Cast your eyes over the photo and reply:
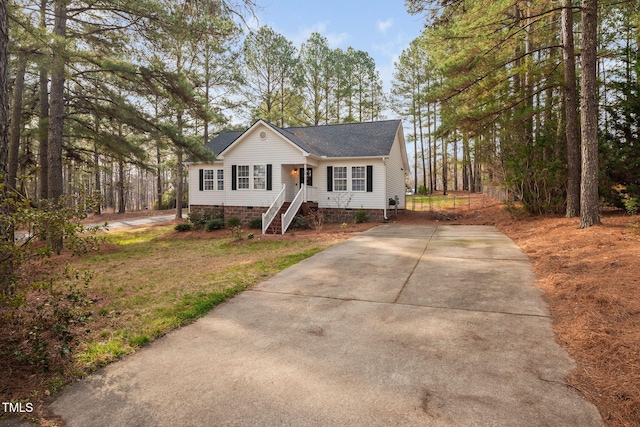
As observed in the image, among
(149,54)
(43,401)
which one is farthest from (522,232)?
(149,54)

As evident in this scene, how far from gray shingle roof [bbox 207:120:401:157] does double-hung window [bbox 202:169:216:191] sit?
123 centimetres

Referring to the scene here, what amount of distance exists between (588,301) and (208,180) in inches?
688

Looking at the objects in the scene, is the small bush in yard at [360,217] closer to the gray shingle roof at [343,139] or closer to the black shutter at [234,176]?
the gray shingle roof at [343,139]

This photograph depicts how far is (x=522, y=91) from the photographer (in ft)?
37.7

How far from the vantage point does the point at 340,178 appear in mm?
16344

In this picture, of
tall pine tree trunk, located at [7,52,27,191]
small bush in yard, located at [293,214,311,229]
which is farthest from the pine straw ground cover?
tall pine tree trunk, located at [7,52,27,191]

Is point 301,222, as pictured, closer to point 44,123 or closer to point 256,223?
point 256,223

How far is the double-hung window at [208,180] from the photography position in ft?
58.9

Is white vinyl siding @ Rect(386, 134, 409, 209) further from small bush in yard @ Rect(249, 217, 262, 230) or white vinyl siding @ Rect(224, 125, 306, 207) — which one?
small bush in yard @ Rect(249, 217, 262, 230)

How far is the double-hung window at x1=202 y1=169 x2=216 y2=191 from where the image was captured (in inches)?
706

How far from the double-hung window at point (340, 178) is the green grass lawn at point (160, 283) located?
5.86m

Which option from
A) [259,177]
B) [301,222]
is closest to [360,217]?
[301,222]

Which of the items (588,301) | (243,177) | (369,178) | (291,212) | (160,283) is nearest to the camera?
(588,301)

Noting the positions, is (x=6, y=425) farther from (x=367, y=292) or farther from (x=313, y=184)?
(x=313, y=184)
